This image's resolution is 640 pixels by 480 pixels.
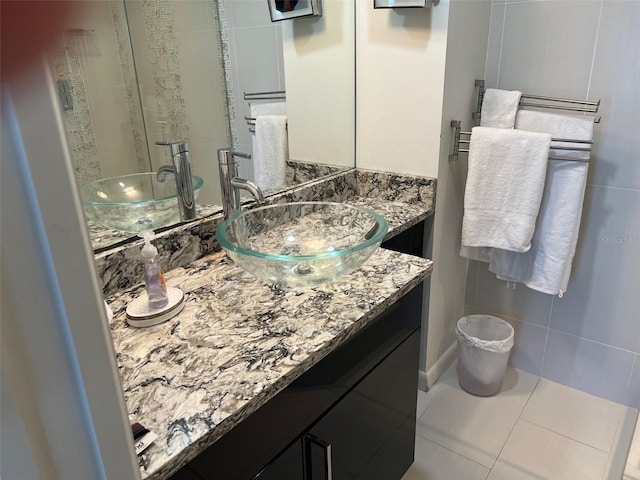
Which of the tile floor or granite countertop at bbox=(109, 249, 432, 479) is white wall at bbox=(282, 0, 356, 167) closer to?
granite countertop at bbox=(109, 249, 432, 479)

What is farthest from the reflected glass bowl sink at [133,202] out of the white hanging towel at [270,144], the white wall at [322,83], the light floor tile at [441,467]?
the light floor tile at [441,467]

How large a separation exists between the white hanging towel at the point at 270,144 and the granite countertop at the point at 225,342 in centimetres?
45

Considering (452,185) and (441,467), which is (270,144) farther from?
(441,467)

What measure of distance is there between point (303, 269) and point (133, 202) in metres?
0.48

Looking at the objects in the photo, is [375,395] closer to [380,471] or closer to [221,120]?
[380,471]

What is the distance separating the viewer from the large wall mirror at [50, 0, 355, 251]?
1071 mm

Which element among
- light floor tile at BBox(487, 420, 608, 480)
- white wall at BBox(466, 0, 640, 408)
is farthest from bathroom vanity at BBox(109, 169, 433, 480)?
white wall at BBox(466, 0, 640, 408)

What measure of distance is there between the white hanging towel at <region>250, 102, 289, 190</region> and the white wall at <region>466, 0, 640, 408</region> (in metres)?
0.81

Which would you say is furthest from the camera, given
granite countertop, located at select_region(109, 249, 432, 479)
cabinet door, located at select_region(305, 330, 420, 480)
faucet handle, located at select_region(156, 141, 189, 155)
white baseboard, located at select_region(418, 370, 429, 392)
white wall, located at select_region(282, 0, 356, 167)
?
white baseboard, located at select_region(418, 370, 429, 392)

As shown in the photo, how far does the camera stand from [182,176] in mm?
1261

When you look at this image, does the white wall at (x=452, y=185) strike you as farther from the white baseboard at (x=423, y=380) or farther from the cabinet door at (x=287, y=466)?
the cabinet door at (x=287, y=466)

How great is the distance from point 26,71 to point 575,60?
5.70ft

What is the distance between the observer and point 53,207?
31 centimetres

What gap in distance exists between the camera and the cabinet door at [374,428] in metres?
0.97
